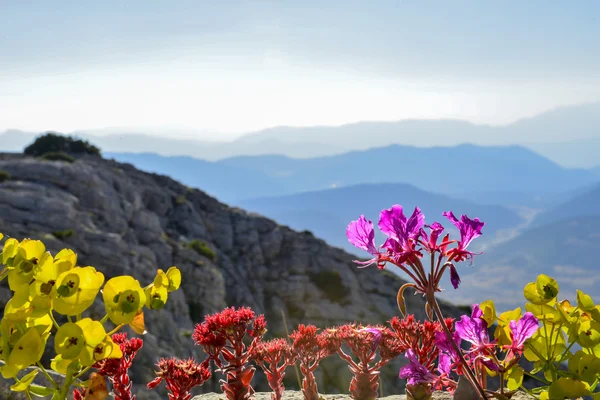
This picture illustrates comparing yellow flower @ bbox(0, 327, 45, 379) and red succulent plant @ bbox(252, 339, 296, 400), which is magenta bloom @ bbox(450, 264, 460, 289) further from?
yellow flower @ bbox(0, 327, 45, 379)

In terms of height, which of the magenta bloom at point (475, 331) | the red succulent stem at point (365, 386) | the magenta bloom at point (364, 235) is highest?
the magenta bloom at point (364, 235)

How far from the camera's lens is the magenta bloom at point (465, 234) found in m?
2.46

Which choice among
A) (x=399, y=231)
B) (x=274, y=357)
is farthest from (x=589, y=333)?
(x=274, y=357)

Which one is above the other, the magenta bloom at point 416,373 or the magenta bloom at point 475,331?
the magenta bloom at point 475,331

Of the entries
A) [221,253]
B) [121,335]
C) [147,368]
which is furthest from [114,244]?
[121,335]

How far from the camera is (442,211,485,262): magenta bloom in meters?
2.46

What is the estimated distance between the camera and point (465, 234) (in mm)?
2561

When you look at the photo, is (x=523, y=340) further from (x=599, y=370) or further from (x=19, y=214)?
(x=19, y=214)

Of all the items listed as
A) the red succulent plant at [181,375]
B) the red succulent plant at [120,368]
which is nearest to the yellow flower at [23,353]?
the red succulent plant at [120,368]

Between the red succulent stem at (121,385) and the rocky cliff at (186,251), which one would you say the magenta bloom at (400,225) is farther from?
the rocky cliff at (186,251)

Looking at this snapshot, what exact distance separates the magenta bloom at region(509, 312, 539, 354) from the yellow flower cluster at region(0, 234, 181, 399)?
175 centimetres

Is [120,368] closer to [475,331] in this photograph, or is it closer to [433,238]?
[433,238]

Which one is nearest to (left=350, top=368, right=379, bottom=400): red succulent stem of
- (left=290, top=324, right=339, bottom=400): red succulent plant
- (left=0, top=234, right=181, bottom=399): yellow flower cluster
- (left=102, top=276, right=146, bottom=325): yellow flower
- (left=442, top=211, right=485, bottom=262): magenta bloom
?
(left=290, top=324, right=339, bottom=400): red succulent plant

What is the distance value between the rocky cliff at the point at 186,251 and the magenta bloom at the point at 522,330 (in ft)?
68.0
